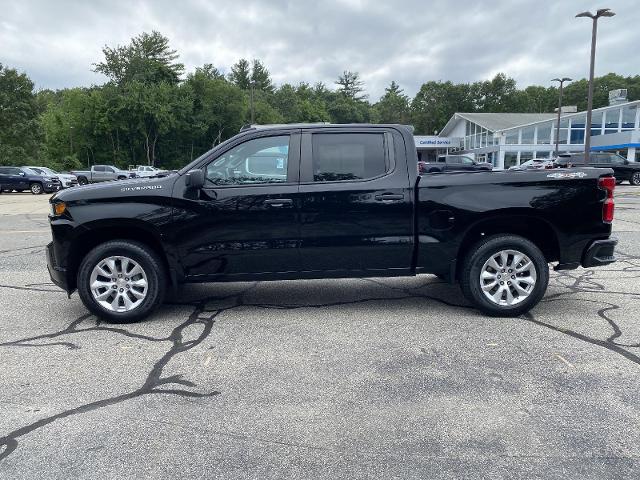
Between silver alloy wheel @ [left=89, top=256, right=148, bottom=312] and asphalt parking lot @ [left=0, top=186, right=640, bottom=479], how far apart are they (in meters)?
0.24

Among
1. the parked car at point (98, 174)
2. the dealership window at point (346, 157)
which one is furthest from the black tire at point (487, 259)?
the parked car at point (98, 174)

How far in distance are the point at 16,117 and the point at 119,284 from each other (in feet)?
169

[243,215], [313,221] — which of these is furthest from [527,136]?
[243,215]

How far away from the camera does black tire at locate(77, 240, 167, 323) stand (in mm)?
4875

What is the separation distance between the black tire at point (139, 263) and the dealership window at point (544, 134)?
5118 cm

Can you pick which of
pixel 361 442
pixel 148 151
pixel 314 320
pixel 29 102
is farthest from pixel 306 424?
pixel 148 151

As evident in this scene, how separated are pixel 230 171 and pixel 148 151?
57650 millimetres

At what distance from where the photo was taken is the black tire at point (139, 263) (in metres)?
4.88

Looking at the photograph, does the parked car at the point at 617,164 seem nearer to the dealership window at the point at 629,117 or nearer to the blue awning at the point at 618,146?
the blue awning at the point at 618,146

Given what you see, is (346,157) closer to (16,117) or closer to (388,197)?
(388,197)

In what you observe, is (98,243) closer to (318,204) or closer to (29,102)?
(318,204)

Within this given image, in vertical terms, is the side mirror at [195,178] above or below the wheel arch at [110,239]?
above

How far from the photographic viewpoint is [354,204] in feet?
16.1

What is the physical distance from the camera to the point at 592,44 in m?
24.9
